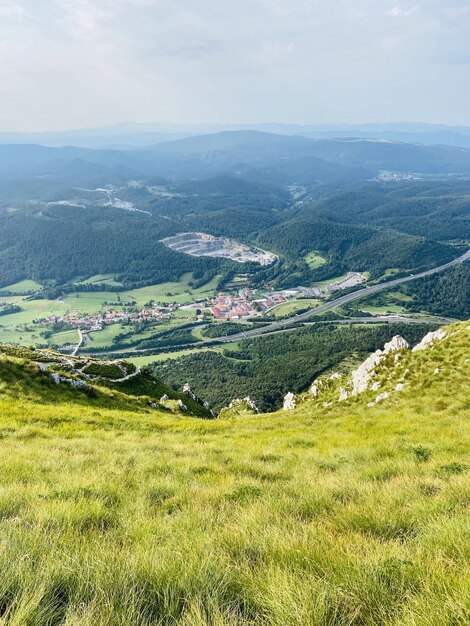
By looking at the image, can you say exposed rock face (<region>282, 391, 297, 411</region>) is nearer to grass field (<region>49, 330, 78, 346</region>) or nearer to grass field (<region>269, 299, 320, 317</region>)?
grass field (<region>49, 330, 78, 346</region>)

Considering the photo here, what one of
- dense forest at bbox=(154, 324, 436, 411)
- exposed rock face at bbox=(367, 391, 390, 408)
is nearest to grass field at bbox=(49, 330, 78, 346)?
dense forest at bbox=(154, 324, 436, 411)

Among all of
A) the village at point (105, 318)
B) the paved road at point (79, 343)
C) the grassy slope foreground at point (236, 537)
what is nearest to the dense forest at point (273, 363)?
the paved road at point (79, 343)

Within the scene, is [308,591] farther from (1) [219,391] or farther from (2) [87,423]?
(1) [219,391]

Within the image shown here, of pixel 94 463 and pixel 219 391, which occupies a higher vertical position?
pixel 94 463

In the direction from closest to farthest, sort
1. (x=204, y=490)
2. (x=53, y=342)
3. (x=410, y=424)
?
(x=204, y=490) < (x=410, y=424) < (x=53, y=342)

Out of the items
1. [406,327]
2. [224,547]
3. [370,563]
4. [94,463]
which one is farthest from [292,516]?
[406,327]

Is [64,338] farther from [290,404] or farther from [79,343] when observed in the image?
[290,404]
